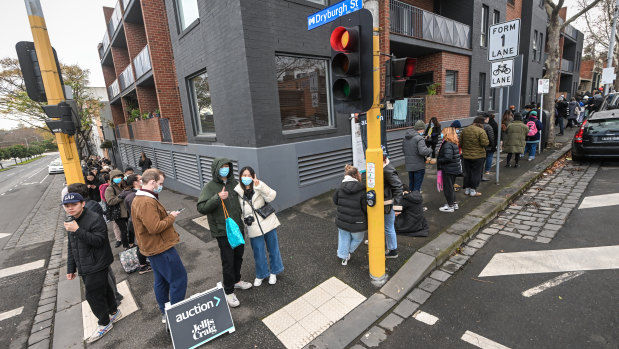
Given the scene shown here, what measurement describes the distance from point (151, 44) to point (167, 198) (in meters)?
5.75

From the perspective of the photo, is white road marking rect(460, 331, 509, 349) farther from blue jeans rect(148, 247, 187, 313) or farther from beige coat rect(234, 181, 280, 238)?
blue jeans rect(148, 247, 187, 313)

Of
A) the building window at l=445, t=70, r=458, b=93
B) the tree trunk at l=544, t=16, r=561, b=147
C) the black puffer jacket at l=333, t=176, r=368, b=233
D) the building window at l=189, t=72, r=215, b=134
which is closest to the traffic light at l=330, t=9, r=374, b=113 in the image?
the black puffer jacket at l=333, t=176, r=368, b=233

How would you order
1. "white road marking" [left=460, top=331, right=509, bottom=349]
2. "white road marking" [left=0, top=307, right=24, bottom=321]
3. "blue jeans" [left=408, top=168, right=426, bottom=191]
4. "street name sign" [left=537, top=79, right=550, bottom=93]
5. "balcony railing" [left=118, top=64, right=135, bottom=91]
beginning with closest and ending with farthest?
"white road marking" [left=460, top=331, right=509, bottom=349]
"white road marking" [left=0, top=307, right=24, bottom=321]
"blue jeans" [left=408, top=168, right=426, bottom=191]
"street name sign" [left=537, top=79, right=550, bottom=93]
"balcony railing" [left=118, top=64, right=135, bottom=91]

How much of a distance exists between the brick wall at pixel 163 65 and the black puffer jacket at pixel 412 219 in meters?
9.05

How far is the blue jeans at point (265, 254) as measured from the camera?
12.9 feet

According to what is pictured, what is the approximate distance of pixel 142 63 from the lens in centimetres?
1215

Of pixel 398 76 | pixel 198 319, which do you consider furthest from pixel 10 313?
pixel 398 76

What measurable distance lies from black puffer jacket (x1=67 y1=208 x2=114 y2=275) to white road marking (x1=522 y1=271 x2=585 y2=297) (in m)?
5.13

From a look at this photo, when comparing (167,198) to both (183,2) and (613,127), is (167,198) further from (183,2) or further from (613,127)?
(613,127)

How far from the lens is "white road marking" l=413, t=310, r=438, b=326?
3182mm

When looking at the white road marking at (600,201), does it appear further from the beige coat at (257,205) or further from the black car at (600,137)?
the beige coat at (257,205)

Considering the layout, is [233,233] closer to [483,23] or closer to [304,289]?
[304,289]

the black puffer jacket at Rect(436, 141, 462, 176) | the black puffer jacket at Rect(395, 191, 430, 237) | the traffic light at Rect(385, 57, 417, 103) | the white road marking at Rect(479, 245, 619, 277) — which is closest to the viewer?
the traffic light at Rect(385, 57, 417, 103)

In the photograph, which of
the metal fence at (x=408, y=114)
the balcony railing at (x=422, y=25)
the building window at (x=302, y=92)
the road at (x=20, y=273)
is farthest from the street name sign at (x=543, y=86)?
the road at (x=20, y=273)
